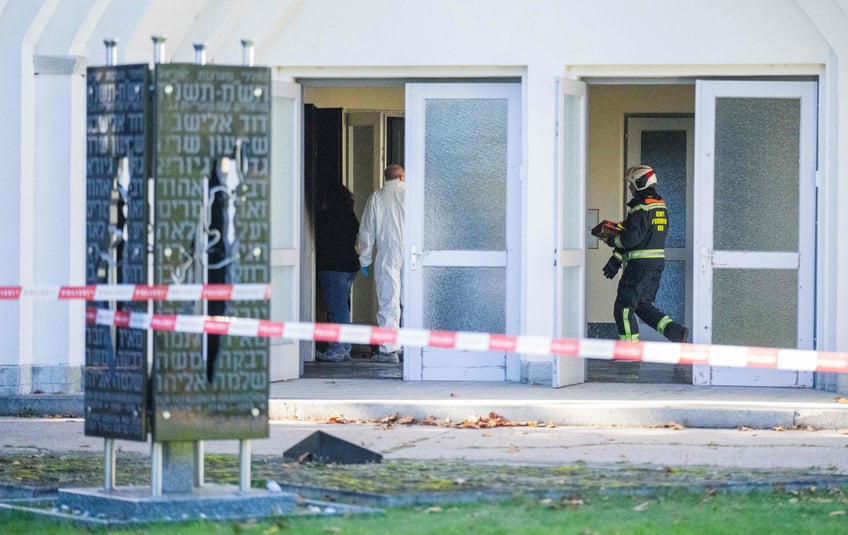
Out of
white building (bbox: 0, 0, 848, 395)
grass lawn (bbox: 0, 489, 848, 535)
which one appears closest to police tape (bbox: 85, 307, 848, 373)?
grass lawn (bbox: 0, 489, 848, 535)

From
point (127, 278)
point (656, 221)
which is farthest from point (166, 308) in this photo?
point (656, 221)

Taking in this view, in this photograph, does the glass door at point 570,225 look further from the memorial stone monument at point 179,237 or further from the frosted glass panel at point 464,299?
the memorial stone monument at point 179,237

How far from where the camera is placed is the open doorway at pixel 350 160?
15852 millimetres

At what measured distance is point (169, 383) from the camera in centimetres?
775

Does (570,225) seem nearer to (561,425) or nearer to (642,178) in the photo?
(642,178)

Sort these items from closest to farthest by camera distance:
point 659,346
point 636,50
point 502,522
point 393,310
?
point 502,522
point 659,346
point 636,50
point 393,310

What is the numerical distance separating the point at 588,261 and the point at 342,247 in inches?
145

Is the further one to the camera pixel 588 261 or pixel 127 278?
pixel 588 261

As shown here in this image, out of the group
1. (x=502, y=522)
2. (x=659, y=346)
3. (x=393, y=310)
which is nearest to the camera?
(x=502, y=522)

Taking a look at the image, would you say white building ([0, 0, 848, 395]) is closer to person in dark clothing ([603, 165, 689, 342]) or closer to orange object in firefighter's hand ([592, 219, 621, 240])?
person in dark clothing ([603, 165, 689, 342])

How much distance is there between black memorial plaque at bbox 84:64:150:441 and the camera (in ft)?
25.4

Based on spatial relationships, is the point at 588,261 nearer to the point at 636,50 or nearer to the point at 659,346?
the point at 636,50

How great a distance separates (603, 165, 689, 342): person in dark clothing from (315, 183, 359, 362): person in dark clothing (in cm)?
284

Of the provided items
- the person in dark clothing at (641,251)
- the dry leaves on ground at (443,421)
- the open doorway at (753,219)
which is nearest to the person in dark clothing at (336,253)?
the person in dark clothing at (641,251)
